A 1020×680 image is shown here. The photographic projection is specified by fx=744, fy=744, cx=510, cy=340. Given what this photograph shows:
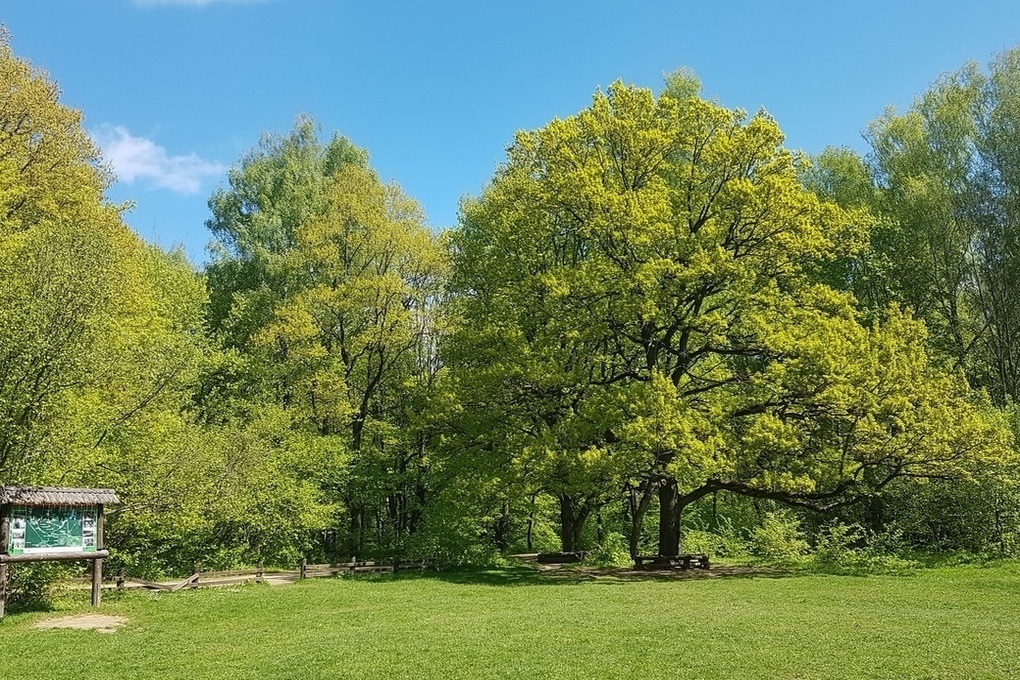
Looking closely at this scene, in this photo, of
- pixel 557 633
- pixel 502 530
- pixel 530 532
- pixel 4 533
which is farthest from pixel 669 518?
pixel 4 533

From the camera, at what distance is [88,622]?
14711mm

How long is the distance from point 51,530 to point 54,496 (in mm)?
718

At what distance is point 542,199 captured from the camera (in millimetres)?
24891

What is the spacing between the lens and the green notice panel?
15086mm

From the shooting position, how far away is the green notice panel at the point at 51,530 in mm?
15086

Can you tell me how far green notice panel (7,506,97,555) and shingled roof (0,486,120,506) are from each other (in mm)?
188

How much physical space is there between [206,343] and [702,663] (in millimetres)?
24923

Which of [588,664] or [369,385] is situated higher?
[369,385]

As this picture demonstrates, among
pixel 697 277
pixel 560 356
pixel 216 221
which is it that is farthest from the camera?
pixel 216 221

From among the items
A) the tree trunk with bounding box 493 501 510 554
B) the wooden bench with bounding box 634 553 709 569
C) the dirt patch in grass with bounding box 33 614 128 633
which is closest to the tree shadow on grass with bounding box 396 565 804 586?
the wooden bench with bounding box 634 553 709 569

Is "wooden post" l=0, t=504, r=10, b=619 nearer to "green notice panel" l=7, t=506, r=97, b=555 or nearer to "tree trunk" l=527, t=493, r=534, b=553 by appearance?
"green notice panel" l=7, t=506, r=97, b=555

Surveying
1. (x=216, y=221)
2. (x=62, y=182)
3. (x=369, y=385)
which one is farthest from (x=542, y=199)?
(x=216, y=221)

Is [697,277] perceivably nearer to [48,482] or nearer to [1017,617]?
[1017,617]

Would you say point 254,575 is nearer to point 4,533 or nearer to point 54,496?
Answer: point 54,496
